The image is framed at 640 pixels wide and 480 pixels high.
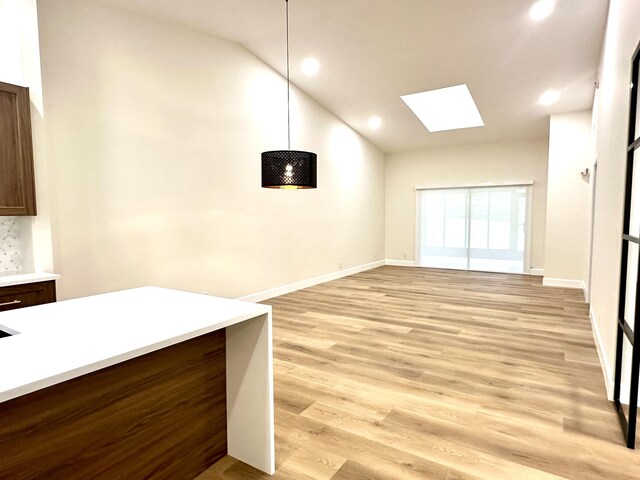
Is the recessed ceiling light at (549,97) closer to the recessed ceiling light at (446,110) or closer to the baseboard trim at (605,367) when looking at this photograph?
the recessed ceiling light at (446,110)

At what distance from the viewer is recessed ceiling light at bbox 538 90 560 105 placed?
18.8ft

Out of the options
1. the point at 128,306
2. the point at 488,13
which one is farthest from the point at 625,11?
the point at 128,306

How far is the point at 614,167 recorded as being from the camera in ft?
9.56

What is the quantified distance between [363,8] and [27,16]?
318cm

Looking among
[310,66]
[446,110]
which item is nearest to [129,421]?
[310,66]

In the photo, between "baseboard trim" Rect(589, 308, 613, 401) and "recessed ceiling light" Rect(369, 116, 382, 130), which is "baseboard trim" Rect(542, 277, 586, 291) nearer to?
"baseboard trim" Rect(589, 308, 613, 401)

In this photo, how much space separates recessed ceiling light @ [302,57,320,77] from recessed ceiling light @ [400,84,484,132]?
222cm

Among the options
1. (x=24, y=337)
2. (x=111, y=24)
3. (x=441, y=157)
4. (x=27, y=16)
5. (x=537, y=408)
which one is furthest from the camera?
(x=441, y=157)

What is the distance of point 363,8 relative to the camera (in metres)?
4.25

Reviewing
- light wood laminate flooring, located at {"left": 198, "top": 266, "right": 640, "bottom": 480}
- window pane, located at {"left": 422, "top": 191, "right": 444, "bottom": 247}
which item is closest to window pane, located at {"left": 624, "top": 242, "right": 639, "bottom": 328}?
light wood laminate flooring, located at {"left": 198, "top": 266, "right": 640, "bottom": 480}

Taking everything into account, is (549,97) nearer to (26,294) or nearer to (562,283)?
(562,283)

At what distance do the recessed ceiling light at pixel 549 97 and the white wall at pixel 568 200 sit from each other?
1.64 ft

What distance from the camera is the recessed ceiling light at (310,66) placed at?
5.45 metres

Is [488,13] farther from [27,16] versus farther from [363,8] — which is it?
[27,16]
